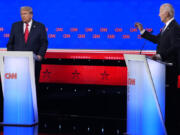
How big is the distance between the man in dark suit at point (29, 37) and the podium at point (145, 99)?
1.46 meters

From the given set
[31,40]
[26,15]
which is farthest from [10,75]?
[26,15]

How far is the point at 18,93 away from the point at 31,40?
0.77 metres

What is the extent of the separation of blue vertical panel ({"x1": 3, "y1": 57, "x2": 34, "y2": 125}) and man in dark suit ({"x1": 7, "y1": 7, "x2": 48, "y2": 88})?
1.36 ft

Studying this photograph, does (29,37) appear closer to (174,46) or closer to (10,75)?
(10,75)

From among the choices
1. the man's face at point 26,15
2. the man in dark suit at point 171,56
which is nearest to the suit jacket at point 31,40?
the man's face at point 26,15

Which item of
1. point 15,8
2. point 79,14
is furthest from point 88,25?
point 15,8

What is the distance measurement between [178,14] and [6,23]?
2544 mm

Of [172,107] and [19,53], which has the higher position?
[19,53]

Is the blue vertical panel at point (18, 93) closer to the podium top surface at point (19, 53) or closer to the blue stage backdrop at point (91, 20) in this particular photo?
the podium top surface at point (19, 53)

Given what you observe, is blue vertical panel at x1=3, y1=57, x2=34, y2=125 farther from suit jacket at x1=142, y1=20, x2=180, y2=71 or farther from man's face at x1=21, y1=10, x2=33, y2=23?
suit jacket at x1=142, y1=20, x2=180, y2=71

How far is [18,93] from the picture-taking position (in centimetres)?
446

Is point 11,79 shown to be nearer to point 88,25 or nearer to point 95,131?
point 95,131

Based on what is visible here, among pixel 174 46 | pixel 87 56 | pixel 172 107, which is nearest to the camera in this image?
pixel 174 46

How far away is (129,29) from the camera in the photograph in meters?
5.48
